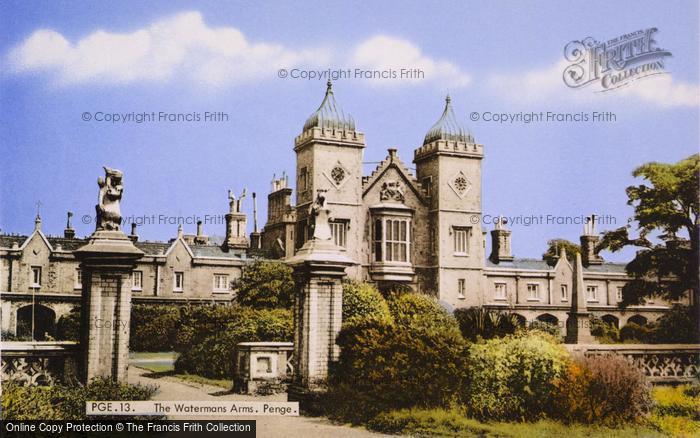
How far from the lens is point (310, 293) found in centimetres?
1614

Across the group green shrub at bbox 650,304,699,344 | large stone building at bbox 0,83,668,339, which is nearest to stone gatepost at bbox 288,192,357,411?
green shrub at bbox 650,304,699,344

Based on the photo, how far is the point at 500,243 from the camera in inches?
1996

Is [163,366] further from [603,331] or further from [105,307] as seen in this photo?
[603,331]

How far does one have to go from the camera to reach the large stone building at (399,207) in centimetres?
4022

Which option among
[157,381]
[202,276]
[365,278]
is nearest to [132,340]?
[202,276]

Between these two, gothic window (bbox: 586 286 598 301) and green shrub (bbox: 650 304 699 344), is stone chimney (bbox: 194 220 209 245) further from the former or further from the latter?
green shrub (bbox: 650 304 699 344)

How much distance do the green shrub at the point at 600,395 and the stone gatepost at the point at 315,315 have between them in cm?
488

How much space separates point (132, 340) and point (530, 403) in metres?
27.9

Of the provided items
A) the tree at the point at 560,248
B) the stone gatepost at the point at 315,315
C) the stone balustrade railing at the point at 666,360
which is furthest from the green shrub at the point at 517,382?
the tree at the point at 560,248

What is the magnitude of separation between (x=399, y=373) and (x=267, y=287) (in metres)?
19.5

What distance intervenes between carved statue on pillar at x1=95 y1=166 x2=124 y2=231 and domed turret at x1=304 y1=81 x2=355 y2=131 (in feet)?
86.3

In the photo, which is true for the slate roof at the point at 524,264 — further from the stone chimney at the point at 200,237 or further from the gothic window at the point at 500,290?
the stone chimney at the point at 200,237

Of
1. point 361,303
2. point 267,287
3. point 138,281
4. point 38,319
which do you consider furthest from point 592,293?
point 38,319

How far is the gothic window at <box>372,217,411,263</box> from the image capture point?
135 ft
